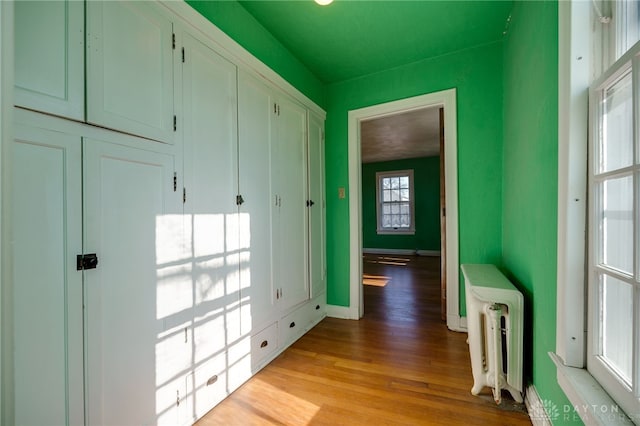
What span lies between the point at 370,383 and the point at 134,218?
1751mm

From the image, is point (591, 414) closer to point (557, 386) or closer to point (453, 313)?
point (557, 386)

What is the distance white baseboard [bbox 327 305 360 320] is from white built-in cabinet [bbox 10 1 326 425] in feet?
3.57

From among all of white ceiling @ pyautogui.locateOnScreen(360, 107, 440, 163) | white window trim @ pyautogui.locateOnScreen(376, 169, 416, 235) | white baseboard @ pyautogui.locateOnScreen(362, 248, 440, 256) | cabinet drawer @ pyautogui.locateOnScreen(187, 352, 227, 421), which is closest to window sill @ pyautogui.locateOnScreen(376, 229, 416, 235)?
white window trim @ pyautogui.locateOnScreen(376, 169, 416, 235)

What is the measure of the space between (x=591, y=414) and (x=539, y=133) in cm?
125

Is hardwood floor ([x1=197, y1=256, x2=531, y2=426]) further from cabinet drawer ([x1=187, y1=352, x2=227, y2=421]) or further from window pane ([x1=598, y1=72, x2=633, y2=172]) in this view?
window pane ([x1=598, y1=72, x2=633, y2=172])

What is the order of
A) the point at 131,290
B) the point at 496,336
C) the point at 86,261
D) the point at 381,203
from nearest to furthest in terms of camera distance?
the point at 86,261 < the point at 131,290 < the point at 496,336 < the point at 381,203

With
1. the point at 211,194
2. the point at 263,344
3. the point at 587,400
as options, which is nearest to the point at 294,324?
the point at 263,344

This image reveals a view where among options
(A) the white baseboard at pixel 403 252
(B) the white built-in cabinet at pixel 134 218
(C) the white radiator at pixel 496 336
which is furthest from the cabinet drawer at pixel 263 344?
(A) the white baseboard at pixel 403 252

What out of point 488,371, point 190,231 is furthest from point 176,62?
point 488,371

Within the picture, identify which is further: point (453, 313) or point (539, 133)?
point (453, 313)

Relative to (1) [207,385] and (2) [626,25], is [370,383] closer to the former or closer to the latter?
(1) [207,385]

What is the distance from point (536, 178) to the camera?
1.45m

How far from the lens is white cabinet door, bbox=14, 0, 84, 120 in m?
0.89

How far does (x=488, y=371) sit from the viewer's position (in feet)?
5.28
